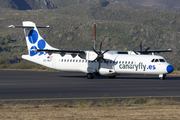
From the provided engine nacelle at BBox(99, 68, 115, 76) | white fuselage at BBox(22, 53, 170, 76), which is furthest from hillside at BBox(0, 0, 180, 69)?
engine nacelle at BBox(99, 68, 115, 76)

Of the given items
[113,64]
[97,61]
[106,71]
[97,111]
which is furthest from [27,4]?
[97,111]

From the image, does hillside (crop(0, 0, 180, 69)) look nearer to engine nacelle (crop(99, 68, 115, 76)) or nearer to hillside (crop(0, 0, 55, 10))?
hillside (crop(0, 0, 55, 10))

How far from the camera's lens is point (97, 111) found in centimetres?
1239

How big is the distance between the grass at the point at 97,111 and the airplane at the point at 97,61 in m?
15.0

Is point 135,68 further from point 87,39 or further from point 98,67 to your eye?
point 87,39

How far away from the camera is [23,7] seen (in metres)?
142

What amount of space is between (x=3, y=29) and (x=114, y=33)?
34.8m

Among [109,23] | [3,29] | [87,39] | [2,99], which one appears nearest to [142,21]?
[109,23]

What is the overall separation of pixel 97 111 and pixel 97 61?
19.8 meters

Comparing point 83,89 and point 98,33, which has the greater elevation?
point 98,33

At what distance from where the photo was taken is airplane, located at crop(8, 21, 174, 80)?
2958 cm

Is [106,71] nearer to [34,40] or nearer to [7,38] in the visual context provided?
[34,40]

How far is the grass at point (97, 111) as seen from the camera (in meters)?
11.2

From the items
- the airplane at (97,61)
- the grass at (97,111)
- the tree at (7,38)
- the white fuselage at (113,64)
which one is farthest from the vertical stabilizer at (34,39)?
the tree at (7,38)
